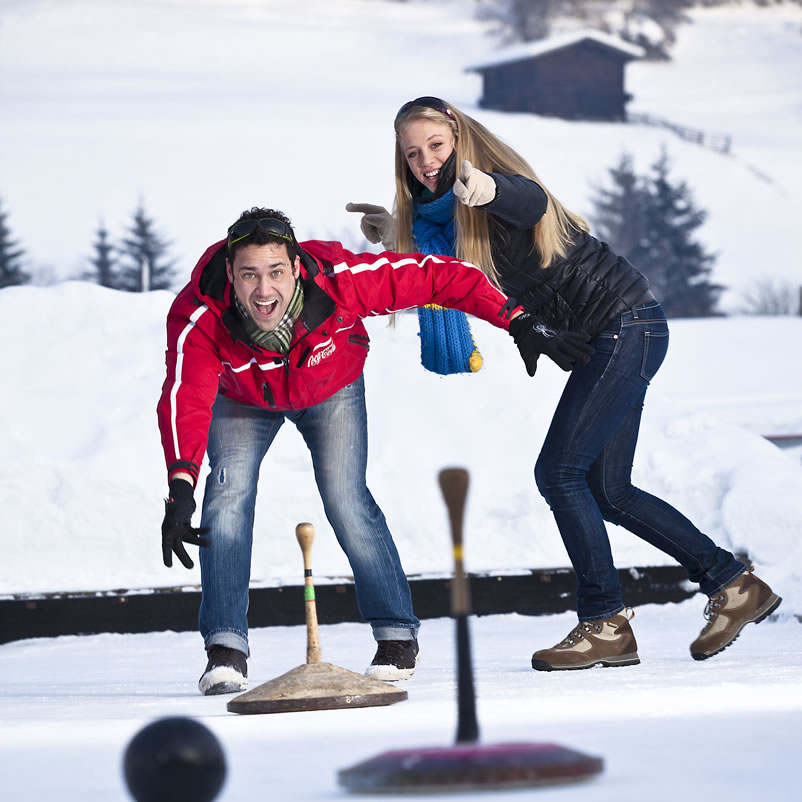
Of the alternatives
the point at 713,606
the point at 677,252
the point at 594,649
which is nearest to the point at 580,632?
the point at 594,649

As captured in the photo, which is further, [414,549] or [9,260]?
[9,260]

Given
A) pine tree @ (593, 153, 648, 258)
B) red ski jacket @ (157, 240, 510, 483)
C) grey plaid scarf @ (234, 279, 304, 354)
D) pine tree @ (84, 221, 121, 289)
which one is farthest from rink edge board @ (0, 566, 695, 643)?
pine tree @ (593, 153, 648, 258)

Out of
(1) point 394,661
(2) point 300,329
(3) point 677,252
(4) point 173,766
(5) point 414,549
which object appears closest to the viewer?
(4) point 173,766

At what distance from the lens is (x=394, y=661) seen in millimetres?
3619

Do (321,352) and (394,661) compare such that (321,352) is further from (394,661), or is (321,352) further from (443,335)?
(394,661)

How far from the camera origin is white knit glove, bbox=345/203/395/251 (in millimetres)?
3822

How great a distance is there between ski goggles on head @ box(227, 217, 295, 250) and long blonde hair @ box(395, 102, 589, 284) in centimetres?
40

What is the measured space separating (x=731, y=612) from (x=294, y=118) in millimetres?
27664

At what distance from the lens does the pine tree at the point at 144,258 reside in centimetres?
2530

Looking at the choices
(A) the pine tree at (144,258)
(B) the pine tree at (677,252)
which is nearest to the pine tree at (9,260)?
(A) the pine tree at (144,258)

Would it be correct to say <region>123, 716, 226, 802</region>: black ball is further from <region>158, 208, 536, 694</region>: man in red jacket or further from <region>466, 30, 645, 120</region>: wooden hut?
<region>466, 30, 645, 120</region>: wooden hut

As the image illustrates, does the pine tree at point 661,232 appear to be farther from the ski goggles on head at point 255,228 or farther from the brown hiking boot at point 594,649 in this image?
the ski goggles on head at point 255,228

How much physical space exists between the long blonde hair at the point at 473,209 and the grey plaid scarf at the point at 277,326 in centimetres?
48

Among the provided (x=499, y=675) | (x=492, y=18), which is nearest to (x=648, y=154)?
(x=492, y=18)
